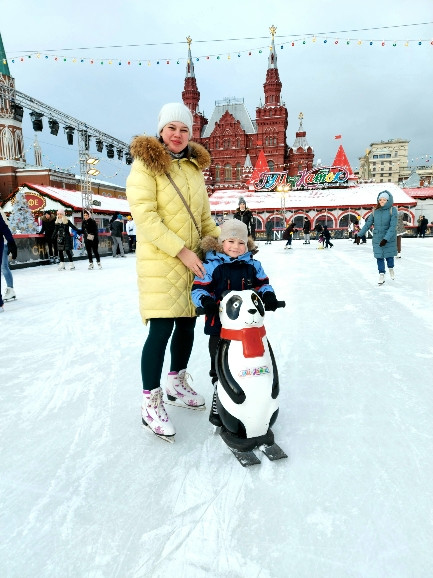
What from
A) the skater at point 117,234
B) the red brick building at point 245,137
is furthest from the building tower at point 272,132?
the skater at point 117,234

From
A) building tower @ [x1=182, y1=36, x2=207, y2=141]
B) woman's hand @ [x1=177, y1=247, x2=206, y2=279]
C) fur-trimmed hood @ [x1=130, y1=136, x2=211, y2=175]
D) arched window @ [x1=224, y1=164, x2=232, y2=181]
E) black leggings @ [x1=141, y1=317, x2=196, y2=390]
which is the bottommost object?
black leggings @ [x1=141, y1=317, x2=196, y2=390]

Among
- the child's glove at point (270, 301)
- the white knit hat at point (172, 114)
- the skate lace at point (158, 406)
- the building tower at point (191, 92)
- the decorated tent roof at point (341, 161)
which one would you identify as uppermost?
the building tower at point (191, 92)

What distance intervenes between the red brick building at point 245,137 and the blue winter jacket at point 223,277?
1545 inches

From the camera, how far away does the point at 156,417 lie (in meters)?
1.62

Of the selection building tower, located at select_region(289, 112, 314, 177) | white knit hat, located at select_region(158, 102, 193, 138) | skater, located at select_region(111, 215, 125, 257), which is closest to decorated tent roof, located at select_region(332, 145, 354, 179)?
building tower, located at select_region(289, 112, 314, 177)

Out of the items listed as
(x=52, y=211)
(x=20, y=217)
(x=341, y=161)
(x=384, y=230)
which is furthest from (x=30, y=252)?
(x=341, y=161)

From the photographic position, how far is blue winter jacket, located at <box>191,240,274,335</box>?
1598mm

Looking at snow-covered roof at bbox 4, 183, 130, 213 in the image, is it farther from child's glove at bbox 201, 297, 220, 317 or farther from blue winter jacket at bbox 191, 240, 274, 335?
child's glove at bbox 201, 297, 220, 317

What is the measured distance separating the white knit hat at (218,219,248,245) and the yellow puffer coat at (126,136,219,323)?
0.16 meters

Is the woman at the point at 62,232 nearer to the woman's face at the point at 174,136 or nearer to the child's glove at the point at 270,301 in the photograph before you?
the woman's face at the point at 174,136

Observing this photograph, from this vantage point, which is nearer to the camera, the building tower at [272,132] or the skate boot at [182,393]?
the skate boot at [182,393]

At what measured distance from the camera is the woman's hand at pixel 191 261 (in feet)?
4.99

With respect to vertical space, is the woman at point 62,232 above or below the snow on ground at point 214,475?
above

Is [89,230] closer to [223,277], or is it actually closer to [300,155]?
[223,277]
